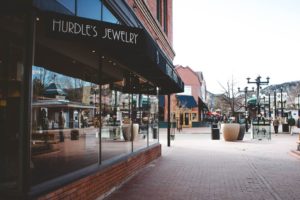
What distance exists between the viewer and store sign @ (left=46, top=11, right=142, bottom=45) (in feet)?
17.2

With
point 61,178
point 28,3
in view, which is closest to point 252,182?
point 61,178

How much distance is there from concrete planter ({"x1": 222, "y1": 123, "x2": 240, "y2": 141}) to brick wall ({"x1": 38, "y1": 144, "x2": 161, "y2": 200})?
46.7 feet

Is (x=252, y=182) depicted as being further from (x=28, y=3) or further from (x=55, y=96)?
(x=28, y=3)

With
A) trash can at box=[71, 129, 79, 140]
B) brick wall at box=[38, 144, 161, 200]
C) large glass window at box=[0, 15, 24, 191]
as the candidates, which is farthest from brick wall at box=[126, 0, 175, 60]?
large glass window at box=[0, 15, 24, 191]

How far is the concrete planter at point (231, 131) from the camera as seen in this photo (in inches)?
974

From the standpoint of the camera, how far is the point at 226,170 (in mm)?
11367

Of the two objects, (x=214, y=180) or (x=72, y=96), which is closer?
(x=72, y=96)

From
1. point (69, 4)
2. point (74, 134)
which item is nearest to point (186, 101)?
point (74, 134)

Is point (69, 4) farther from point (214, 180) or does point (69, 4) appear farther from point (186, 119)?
point (186, 119)

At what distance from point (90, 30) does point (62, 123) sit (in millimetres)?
4281

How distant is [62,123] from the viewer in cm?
938

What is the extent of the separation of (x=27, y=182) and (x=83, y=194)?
178 cm

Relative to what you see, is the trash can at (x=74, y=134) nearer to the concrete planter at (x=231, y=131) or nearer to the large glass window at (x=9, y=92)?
the large glass window at (x=9, y=92)

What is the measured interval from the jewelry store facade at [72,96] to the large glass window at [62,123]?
0.02 meters
